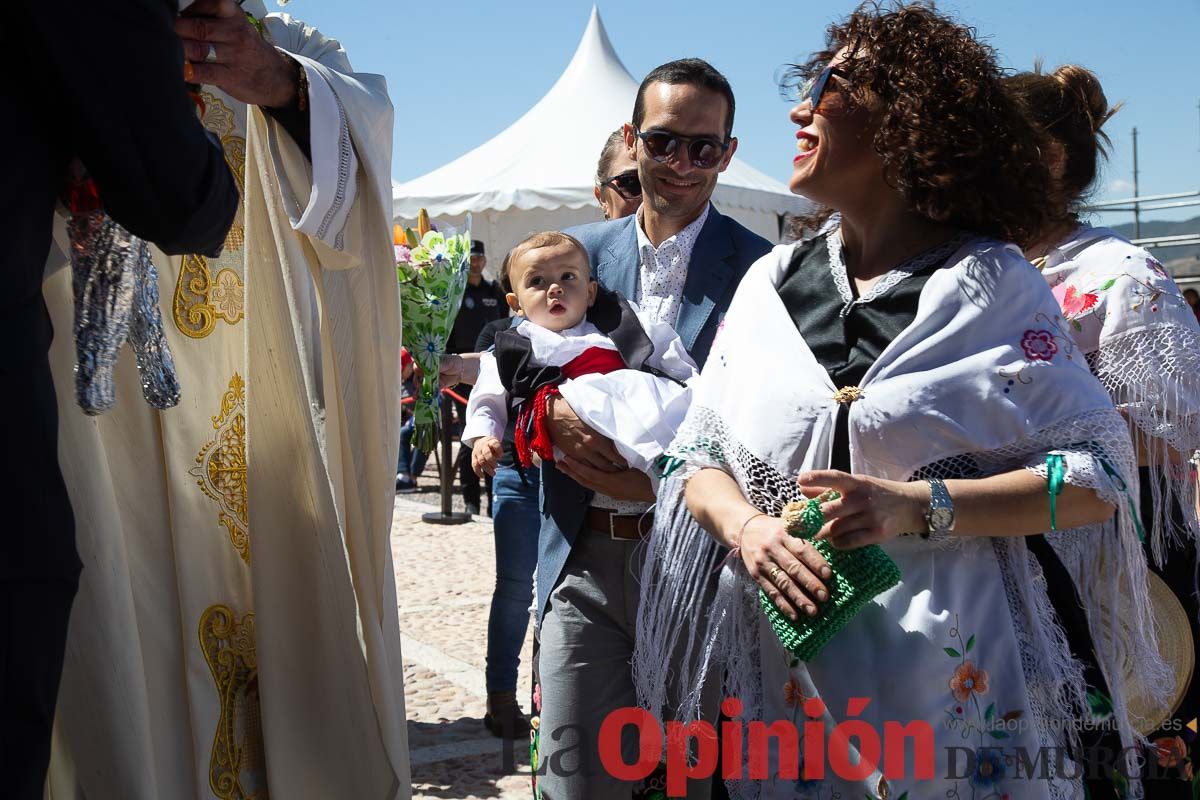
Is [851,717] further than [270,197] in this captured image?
No

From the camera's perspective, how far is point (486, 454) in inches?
125

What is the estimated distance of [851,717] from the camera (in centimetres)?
218

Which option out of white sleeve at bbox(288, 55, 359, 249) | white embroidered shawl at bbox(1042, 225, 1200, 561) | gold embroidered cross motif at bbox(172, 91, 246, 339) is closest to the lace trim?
white embroidered shawl at bbox(1042, 225, 1200, 561)

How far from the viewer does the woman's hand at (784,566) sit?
2045 mm

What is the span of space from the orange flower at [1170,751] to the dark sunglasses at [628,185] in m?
2.21

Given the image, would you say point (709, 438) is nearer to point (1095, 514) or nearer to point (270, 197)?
point (1095, 514)

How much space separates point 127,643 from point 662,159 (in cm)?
176

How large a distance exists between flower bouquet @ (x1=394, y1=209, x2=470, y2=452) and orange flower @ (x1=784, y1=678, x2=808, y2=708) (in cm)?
242

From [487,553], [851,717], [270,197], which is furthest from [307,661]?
[487,553]

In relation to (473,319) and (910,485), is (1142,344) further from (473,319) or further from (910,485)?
(473,319)

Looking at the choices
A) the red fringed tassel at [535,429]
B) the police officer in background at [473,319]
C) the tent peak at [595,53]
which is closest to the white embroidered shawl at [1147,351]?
the red fringed tassel at [535,429]

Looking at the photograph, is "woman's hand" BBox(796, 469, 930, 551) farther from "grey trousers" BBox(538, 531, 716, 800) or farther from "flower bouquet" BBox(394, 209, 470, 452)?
"flower bouquet" BBox(394, 209, 470, 452)

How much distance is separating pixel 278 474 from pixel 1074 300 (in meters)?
2.02

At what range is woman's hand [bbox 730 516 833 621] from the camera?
2.04 m
